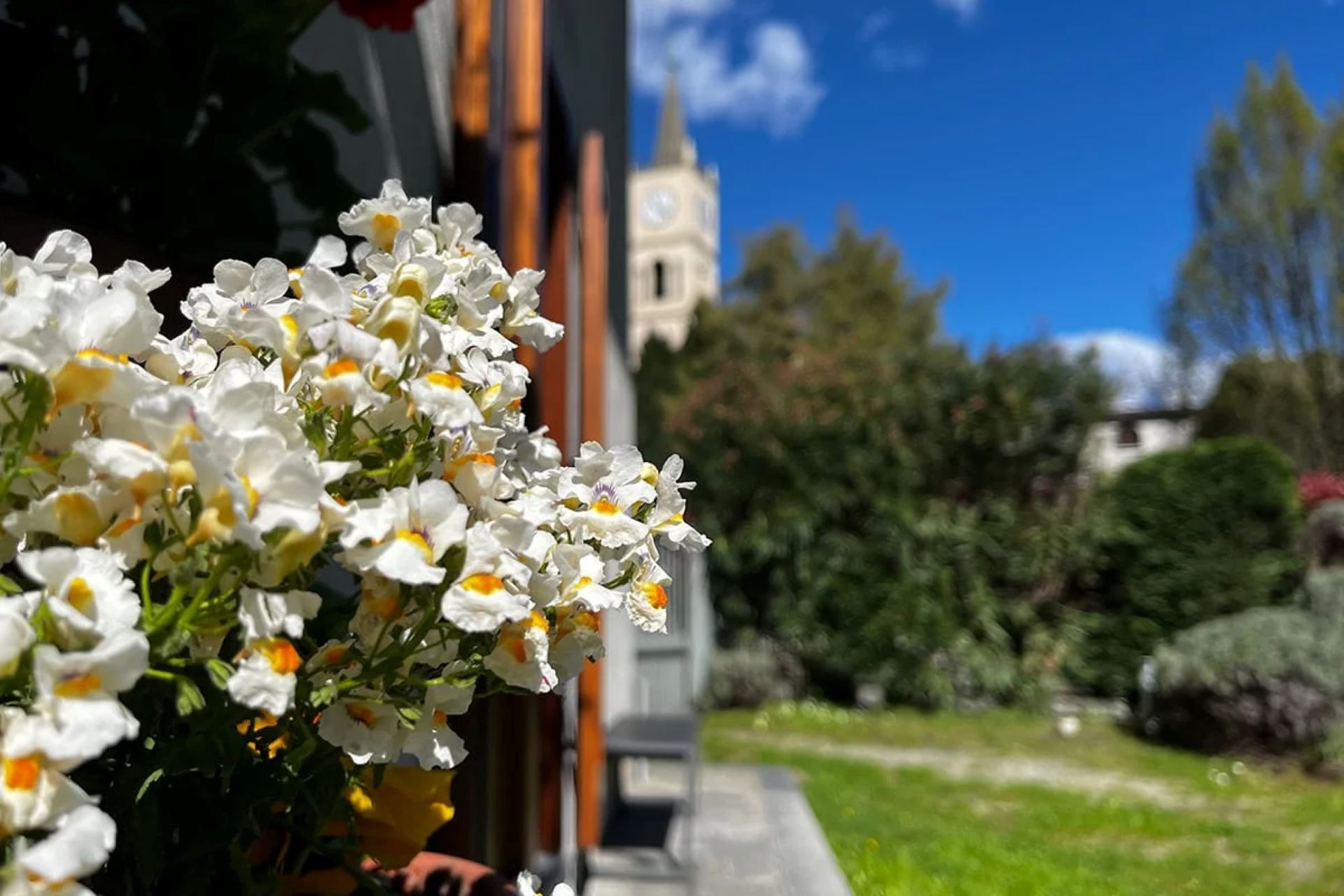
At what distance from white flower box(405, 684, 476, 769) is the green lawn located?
2.93 metres

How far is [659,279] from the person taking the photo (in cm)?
4381

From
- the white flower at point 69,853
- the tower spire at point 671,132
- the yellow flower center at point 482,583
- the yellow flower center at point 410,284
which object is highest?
the tower spire at point 671,132

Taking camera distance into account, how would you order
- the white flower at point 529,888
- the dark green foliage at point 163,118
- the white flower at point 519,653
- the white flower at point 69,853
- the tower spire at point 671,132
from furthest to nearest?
the tower spire at point 671,132 → the dark green foliage at point 163,118 → the white flower at point 529,888 → the white flower at point 519,653 → the white flower at point 69,853

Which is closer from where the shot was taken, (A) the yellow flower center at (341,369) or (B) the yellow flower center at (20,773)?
(B) the yellow flower center at (20,773)

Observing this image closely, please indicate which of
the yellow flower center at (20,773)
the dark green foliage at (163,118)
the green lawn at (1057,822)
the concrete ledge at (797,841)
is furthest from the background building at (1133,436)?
the yellow flower center at (20,773)

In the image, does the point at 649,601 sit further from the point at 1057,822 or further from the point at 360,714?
the point at 1057,822

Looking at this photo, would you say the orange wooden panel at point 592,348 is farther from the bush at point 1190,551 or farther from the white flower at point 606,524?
the bush at point 1190,551

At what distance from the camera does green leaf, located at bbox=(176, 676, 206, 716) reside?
469mm

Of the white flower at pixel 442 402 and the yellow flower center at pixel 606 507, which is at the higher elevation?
the white flower at pixel 442 402

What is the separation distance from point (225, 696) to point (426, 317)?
0.75 feet

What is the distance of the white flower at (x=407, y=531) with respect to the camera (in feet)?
1.63

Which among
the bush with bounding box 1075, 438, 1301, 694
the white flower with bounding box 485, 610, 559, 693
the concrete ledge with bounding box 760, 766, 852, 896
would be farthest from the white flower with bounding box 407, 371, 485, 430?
the bush with bounding box 1075, 438, 1301, 694

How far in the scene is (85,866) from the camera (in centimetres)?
39

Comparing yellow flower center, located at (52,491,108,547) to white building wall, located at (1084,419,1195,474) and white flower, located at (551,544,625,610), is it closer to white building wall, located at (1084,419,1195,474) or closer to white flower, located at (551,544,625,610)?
white flower, located at (551,544,625,610)
